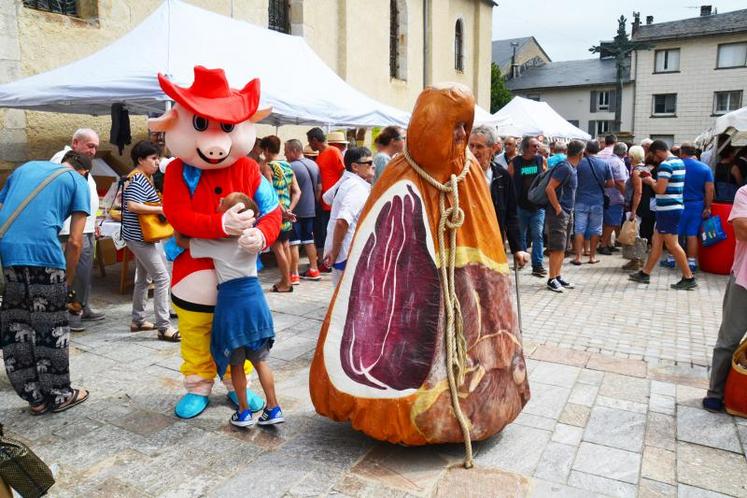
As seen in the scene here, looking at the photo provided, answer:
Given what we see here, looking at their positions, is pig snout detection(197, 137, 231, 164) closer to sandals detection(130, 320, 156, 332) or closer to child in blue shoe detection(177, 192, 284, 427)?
child in blue shoe detection(177, 192, 284, 427)

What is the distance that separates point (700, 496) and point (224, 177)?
2.92 meters

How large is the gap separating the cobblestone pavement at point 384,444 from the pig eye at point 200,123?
1733 millimetres

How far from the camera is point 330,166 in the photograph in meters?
7.98

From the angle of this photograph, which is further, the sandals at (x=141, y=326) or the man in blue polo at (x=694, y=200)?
the man in blue polo at (x=694, y=200)

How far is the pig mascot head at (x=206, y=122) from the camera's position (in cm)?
307

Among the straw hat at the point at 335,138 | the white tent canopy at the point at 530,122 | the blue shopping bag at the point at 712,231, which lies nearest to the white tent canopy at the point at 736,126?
the blue shopping bag at the point at 712,231

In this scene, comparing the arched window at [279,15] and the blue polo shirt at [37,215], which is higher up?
the arched window at [279,15]

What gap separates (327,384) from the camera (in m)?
2.98

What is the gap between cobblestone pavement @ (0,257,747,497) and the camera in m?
2.72

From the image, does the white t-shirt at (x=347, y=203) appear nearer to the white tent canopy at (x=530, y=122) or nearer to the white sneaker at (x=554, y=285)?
the white sneaker at (x=554, y=285)

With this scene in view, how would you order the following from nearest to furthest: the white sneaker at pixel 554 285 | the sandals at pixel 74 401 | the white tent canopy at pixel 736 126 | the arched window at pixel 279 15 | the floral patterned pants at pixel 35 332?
the floral patterned pants at pixel 35 332 < the sandals at pixel 74 401 < the white sneaker at pixel 554 285 < the white tent canopy at pixel 736 126 < the arched window at pixel 279 15

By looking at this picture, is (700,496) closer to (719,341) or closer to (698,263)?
(719,341)

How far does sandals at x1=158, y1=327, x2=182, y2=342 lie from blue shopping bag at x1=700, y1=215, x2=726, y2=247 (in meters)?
7.27

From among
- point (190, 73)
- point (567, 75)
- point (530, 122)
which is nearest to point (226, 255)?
point (190, 73)
